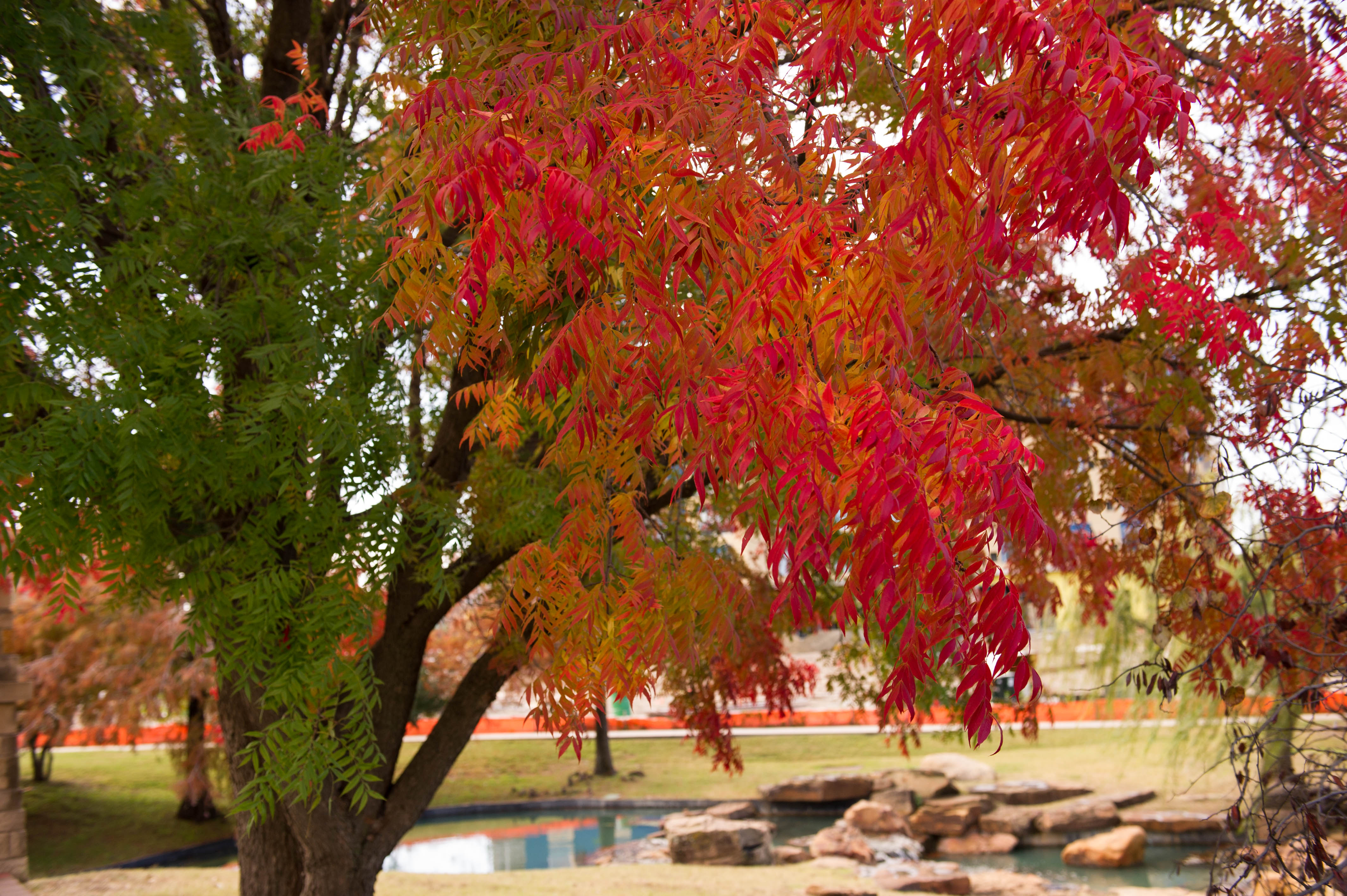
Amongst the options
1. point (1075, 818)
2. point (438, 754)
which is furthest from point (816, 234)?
point (1075, 818)

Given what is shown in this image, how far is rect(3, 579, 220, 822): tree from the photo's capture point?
1627 centimetres

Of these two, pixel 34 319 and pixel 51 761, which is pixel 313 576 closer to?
pixel 34 319

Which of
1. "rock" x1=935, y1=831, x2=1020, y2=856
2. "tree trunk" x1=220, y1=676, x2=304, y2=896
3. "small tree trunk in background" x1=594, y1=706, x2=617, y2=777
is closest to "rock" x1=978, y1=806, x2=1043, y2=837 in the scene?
"rock" x1=935, y1=831, x2=1020, y2=856

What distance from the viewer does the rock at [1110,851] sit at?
15.3 metres

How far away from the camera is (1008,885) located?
13055 millimetres

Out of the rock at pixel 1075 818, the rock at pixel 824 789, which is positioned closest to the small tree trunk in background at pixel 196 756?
the rock at pixel 824 789

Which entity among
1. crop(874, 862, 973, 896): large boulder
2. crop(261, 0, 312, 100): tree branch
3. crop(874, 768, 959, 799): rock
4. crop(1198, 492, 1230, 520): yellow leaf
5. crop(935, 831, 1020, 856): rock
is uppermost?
crop(261, 0, 312, 100): tree branch

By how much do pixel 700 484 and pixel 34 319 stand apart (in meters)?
4.07

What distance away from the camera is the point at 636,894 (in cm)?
1229

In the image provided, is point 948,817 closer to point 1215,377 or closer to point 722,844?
point 722,844

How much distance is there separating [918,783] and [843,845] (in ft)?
13.9

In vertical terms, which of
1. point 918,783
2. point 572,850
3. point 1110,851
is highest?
point 918,783

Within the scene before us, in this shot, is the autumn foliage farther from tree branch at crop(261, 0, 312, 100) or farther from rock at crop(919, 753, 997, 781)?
rock at crop(919, 753, 997, 781)

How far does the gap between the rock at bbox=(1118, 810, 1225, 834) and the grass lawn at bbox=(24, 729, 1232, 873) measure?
1.58 ft
